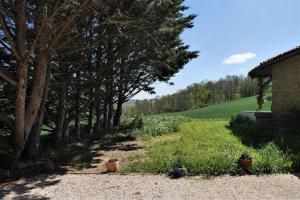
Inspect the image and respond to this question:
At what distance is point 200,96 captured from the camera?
57469mm

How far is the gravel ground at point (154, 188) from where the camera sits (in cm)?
575

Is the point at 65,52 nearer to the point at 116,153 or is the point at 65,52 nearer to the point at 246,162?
the point at 116,153

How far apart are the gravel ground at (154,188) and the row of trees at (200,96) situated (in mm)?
41534

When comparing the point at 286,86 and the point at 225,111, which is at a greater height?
the point at 286,86

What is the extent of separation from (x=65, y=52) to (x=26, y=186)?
14.6 feet

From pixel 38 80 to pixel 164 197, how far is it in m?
4.92

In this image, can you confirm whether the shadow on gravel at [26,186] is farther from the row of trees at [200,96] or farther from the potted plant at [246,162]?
the row of trees at [200,96]

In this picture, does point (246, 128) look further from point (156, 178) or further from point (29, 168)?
point (29, 168)

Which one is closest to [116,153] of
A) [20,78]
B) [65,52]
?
[65,52]

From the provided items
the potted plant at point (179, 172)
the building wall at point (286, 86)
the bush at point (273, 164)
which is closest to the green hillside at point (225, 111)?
the building wall at point (286, 86)

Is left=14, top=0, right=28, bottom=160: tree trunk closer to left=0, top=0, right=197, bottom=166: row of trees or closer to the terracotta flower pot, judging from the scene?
left=0, top=0, right=197, bottom=166: row of trees

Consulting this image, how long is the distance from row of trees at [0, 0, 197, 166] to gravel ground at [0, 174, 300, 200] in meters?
2.36

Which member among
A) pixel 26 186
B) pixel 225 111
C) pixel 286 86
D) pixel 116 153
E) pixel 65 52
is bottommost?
pixel 26 186

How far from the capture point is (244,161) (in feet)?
23.0
